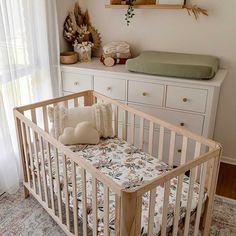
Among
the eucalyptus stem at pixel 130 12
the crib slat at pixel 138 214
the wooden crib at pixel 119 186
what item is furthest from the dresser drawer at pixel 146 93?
the crib slat at pixel 138 214

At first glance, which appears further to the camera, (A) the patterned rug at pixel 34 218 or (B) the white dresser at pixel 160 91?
(B) the white dresser at pixel 160 91

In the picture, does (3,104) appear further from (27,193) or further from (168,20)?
(168,20)

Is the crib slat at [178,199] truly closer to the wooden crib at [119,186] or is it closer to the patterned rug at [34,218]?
the wooden crib at [119,186]

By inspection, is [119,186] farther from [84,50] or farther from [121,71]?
[84,50]

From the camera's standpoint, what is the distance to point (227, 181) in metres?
2.53

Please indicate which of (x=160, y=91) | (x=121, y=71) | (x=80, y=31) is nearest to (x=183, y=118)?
(x=160, y=91)

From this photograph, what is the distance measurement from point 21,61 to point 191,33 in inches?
58.8

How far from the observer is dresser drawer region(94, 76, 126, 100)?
8.21 feet

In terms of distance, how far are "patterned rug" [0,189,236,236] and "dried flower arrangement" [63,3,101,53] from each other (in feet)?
4.97

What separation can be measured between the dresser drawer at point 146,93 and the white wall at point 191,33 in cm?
56

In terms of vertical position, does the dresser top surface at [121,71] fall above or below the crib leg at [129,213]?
above

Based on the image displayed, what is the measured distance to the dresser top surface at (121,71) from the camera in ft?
7.14

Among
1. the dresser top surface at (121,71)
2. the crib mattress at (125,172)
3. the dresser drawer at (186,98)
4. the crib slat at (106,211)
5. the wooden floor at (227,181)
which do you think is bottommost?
the wooden floor at (227,181)

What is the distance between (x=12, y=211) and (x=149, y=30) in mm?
1965
